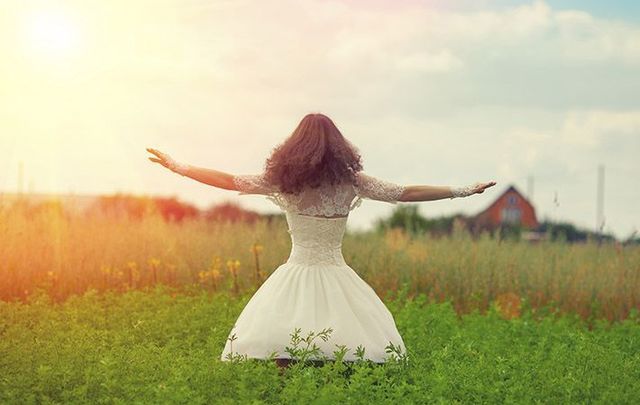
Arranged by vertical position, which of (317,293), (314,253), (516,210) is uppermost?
(516,210)

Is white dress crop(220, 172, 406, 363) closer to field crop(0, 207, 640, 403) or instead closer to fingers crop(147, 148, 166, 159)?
field crop(0, 207, 640, 403)

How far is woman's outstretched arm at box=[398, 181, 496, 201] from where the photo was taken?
795 centimetres

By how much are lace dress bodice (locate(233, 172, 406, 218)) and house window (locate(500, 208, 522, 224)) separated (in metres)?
18.7

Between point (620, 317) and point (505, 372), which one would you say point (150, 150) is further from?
point (620, 317)

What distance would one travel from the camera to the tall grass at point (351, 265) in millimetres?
12945

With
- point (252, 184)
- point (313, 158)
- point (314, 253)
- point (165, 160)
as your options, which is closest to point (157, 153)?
point (165, 160)

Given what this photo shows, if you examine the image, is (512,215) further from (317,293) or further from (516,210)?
(317,293)

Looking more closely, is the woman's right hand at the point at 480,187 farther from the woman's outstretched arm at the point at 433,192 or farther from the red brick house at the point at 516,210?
the red brick house at the point at 516,210

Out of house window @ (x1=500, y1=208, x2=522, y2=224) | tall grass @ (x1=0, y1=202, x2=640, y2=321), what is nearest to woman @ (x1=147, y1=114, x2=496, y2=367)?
tall grass @ (x1=0, y1=202, x2=640, y2=321)

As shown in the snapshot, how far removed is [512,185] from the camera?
25.3m

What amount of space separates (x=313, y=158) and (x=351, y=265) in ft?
20.4

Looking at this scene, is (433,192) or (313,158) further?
(433,192)

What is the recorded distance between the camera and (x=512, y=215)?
28438 mm

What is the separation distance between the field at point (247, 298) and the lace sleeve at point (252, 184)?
54.2 inches
